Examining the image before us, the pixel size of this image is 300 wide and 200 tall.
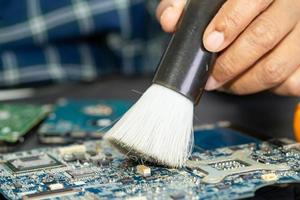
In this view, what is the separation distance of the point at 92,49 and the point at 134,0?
0.20 m

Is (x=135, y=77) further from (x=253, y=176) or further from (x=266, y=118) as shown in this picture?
(x=253, y=176)

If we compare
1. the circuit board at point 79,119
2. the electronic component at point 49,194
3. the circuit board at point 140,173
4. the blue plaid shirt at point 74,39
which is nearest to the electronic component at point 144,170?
the circuit board at point 140,173

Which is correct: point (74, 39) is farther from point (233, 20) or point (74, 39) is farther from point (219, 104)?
point (233, 20)

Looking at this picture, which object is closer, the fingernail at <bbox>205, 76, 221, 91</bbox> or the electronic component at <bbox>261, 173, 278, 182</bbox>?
the electronic component at <bbox>261, 173, 278, 182</bbox>

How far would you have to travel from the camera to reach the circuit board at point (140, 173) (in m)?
0.77

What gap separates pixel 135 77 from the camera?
5.74ft

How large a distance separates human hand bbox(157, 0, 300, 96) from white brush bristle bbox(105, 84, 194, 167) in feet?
0.37

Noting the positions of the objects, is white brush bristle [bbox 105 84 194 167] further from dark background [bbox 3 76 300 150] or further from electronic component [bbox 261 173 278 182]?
dark background [bbox 3 76 300 150]

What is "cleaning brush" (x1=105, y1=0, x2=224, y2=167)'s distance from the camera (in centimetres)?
85

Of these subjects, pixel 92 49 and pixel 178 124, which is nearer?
pixel 178 124

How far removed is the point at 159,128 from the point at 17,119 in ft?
1.58

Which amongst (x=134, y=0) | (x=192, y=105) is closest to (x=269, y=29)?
(x=192, y=105)

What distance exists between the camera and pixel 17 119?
1237 millimetres

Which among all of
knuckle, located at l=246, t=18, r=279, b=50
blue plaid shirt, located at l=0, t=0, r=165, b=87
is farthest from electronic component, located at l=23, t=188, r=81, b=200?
blue plaid shirt, located at l=0, t=0, r=165, b=87
